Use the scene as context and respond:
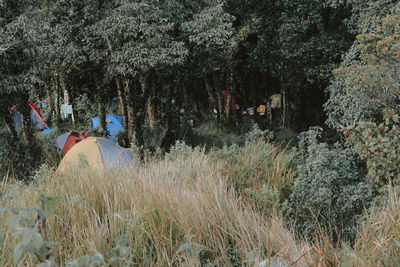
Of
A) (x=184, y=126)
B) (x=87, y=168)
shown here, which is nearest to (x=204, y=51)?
(x=184, y=126)

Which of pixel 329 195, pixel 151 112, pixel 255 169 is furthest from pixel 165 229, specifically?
pixel 151 112

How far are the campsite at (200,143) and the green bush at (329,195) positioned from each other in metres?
0.03

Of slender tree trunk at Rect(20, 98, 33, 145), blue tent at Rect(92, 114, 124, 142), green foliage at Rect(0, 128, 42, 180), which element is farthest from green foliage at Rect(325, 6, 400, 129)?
blue tent at Rect(92, 114, 124, 142)

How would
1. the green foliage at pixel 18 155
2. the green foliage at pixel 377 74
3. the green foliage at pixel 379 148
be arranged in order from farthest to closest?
the green foliage at pixel 18 155, the green foliage at pixel 377 74, the green foliage at pixel 379 148

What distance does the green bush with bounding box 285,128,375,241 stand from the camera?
5098 mm

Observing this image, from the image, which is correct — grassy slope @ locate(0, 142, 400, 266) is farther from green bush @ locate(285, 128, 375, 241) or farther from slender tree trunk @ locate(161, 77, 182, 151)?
slender tree trunk @ locate(161, 77, 182, 151)

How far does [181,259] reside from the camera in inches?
123

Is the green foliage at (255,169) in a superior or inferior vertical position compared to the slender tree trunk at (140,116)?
inferior

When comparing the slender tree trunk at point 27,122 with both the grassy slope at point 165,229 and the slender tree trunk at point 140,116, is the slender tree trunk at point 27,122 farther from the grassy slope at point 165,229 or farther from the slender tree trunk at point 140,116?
the grassy slope at point 165,229

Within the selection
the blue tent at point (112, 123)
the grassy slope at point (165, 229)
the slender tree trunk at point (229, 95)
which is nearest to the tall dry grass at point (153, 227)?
the grassy slope at point (165, 229)

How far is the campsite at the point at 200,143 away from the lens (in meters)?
3.10

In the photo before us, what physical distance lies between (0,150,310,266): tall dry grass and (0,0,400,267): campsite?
0.02m

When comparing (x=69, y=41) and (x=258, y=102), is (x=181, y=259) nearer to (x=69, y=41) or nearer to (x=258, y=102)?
(x=69, y=41)

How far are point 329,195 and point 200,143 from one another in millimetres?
5308
